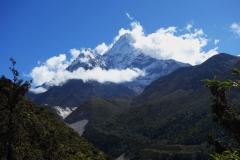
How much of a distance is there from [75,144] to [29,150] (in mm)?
42874

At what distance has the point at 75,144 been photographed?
2753 inches

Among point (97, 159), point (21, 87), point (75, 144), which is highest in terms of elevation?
point (21, 87)

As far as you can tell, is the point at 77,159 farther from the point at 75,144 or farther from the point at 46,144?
the point at 46,144

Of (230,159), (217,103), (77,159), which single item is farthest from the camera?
(77,159)

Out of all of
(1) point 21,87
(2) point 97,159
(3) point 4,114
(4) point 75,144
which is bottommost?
(2) point 97,159

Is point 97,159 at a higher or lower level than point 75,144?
lower

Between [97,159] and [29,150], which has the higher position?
[29,150]

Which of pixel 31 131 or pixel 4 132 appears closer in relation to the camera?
pixel 4 132

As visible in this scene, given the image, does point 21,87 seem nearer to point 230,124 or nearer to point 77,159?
point 230,124

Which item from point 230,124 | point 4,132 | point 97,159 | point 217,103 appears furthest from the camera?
point 97,159

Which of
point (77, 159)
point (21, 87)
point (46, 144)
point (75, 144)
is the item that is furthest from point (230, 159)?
point (75, 144)

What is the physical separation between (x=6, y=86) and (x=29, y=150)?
7.90 metres

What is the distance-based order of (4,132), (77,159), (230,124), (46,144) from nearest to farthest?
(230,124)
(4,132)
(46,144)
(77,159)

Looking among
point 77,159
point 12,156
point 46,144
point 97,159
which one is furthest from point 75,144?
point 12,156
